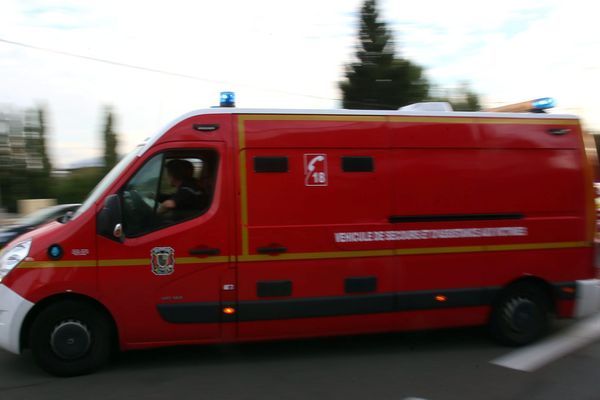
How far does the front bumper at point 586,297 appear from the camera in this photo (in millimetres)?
5582

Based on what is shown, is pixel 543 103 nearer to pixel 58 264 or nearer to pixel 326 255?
pixel 326 255

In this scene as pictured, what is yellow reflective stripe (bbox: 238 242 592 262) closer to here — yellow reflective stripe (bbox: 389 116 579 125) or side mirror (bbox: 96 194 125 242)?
side mirror (bbox: 96 194 125 242)

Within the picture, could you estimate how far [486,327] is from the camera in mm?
5680

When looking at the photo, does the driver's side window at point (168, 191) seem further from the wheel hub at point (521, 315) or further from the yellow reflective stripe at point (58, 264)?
the wheel hub at point (521, 315)

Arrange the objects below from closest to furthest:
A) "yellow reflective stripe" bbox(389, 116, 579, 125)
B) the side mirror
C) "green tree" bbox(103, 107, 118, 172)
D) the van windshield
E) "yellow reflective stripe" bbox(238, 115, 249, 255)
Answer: the side mirror, the van windshield, "yellow reflective stripe" bbox(238, 115, 249, 255), "yellow reflective stripe" bbox(389, 116, 579, 125), "green tree" bbox(103, 107, 118, 172)

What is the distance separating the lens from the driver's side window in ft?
15.5

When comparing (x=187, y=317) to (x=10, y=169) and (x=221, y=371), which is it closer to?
(x=221, y=371)

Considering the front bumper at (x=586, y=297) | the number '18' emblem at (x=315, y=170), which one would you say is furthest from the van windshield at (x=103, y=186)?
the front bumper at (x=586, y=297)

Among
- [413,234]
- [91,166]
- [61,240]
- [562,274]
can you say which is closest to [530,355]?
[562,274]

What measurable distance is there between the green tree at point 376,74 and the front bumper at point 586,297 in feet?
91.0

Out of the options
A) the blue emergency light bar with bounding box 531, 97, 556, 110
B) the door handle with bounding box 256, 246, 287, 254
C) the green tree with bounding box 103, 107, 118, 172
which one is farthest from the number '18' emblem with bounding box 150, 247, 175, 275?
the green tree with bounding box 103, 107, 118, 172

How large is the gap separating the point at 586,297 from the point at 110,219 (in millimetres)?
4882

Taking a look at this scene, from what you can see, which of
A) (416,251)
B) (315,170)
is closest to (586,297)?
(416,251)

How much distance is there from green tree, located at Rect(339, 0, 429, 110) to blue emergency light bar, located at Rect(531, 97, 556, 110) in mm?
27092
